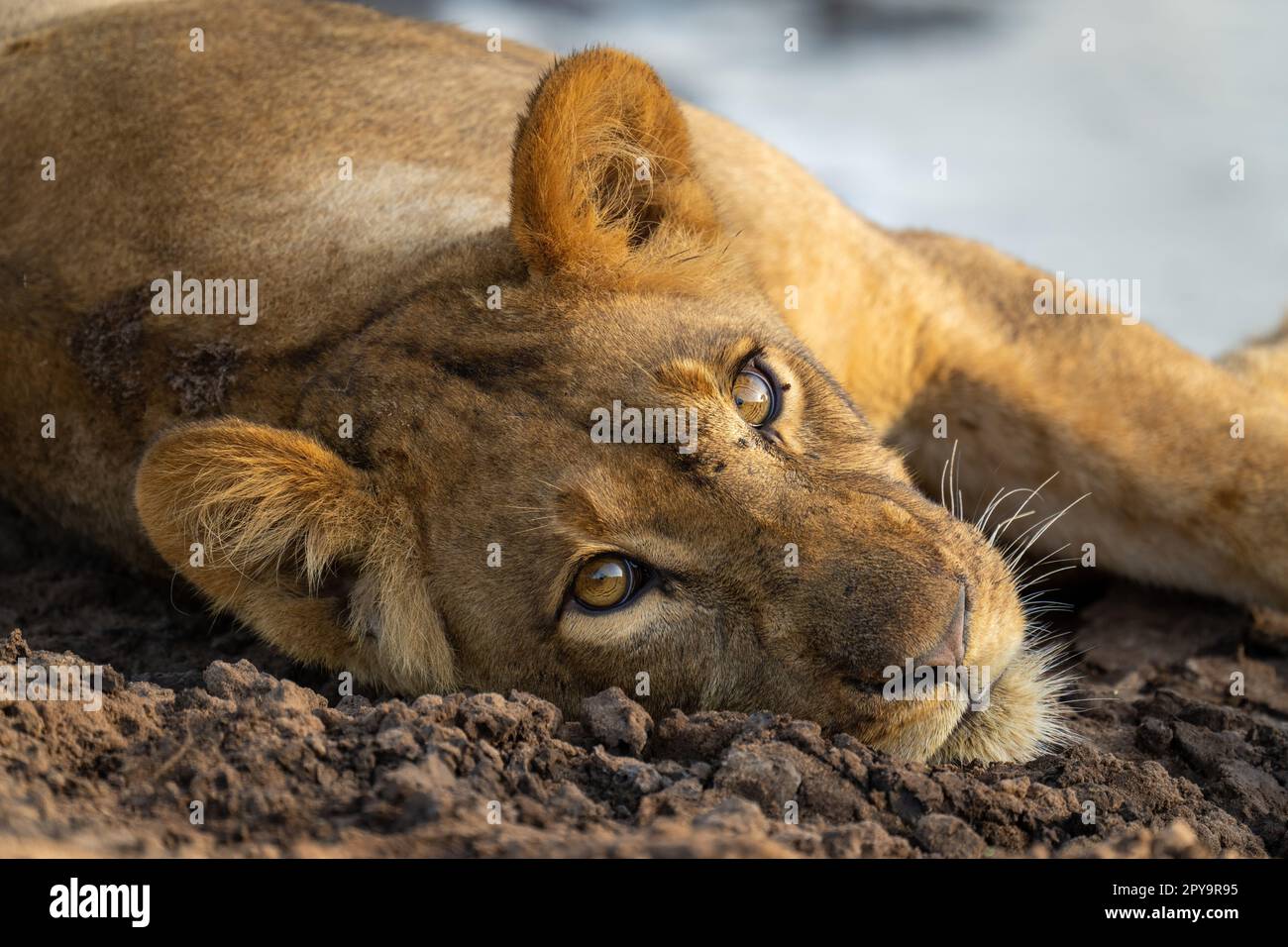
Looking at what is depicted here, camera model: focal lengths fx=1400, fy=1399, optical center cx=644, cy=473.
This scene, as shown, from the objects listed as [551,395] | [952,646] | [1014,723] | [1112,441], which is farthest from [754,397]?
[1112,441]

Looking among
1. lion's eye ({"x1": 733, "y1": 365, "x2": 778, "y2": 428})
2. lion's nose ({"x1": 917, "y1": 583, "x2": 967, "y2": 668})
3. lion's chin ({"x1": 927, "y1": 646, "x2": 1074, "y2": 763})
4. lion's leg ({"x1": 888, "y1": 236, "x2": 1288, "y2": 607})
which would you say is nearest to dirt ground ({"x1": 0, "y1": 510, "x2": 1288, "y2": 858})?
lion's chin ({"x1": 927, "y1": 646, "x2": 1074, "y2": 763})

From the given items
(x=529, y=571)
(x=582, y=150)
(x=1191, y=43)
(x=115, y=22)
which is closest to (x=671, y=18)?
(x=1191, y=43)

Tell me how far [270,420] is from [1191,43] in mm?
7803

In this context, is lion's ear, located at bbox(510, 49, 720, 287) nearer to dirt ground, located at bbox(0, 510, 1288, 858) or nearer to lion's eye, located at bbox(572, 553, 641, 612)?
lion's eye, located at bbox(572, 553, 641, 612)

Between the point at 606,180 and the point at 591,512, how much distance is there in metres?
1.06

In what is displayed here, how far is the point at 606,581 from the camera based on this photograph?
9.57 feet

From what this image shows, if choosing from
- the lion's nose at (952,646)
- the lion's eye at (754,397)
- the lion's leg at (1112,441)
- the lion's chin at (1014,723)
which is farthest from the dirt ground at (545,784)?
the lion's leg at (1112,441)

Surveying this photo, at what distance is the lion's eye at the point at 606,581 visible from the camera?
2904mm

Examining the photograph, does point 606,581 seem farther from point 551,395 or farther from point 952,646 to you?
point 952,646

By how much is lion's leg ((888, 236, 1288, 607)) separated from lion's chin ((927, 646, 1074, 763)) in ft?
3.66

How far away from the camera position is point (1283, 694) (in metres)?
3.89

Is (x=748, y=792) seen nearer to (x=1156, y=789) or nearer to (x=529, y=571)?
(x=529, y=571)

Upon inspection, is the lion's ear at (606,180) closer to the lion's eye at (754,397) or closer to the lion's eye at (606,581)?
the lion's eye at (754,397)

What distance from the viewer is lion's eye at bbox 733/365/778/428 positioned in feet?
9.98
